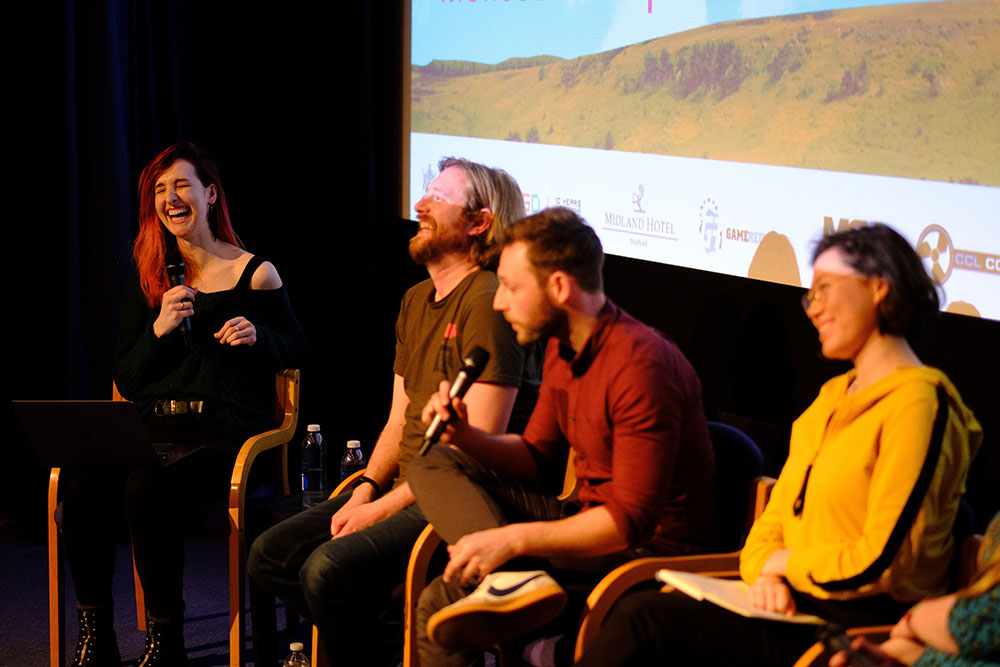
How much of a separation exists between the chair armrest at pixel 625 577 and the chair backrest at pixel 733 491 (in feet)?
0.36

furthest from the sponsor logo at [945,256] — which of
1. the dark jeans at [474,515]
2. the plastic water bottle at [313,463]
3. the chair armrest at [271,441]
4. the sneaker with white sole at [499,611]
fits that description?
the plastic water bottle at [313,463]

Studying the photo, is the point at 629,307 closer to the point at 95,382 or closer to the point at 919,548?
the point at 919,548

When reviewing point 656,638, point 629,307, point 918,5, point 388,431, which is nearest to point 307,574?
point 388,431

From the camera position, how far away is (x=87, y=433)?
9.14ft

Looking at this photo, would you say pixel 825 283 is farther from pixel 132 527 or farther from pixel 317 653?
pixel 132 527

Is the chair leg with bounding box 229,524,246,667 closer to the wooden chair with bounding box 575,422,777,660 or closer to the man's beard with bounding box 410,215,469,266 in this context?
the man's beard with bounding box 410,215,469,266

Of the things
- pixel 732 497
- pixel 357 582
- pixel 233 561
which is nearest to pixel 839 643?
pixel 732 497

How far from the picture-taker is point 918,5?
230 centimetres

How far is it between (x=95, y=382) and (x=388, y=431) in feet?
6.19

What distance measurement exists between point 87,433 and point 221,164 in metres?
1.94

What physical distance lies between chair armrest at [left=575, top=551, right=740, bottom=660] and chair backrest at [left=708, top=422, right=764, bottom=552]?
11 centimetres

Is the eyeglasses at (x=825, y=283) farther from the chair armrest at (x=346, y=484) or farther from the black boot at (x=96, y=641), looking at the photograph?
the black boot at (x=96, y=641)

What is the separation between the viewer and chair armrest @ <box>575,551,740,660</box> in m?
2.01

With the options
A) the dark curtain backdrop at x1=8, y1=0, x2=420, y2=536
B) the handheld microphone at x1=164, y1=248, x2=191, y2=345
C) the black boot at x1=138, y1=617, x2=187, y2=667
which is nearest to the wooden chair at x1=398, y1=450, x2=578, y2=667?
the black boot at x1=138, y1=617, x2=187, y2=667
